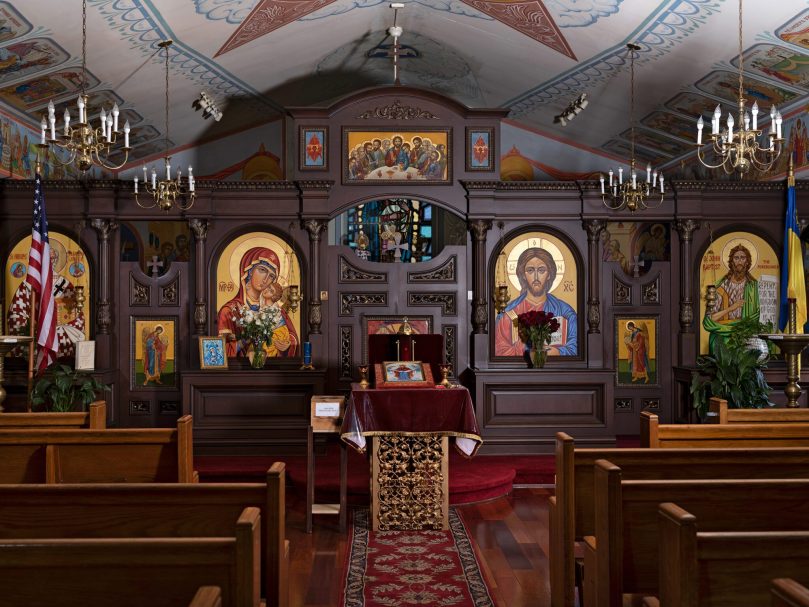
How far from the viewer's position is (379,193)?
9.73 m

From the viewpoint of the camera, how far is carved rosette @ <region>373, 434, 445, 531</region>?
6.50 metres

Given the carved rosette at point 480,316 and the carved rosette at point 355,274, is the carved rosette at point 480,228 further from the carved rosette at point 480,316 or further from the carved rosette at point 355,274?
the carved rosette at point 355,274

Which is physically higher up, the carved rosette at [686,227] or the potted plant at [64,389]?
the carved rosette at [686,227]

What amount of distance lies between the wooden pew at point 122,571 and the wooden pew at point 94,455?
2.57 metres

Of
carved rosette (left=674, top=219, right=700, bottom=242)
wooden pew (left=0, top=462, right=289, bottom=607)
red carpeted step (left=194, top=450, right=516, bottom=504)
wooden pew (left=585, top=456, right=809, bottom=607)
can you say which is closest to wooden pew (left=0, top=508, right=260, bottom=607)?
wooden pew (left=0, top=462, right=289, bottom=607)

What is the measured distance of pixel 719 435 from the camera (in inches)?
200

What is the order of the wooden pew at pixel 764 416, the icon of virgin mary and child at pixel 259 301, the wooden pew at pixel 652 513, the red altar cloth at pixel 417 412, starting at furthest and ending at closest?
the icon of virgin mary and child at pixel 259 301, the red altar cloth at pixel 417 412, the wooden pew at pixel 764 416, the wooden pew at pixel 652 513

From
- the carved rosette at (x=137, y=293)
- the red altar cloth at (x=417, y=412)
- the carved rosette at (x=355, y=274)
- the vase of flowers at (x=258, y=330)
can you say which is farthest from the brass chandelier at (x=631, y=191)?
the carved rosette at (x=137, y=293)

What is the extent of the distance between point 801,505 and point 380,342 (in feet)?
14.4

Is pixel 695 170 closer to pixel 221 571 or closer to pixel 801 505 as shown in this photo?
pixel 801 505

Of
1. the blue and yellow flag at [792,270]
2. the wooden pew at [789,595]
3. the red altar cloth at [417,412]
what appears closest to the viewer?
the wooden pew at [789,595]

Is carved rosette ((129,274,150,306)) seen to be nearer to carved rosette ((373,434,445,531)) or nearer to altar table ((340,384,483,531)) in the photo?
altar table ((340,384,483,531))

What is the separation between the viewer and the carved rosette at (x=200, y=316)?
32.4ft

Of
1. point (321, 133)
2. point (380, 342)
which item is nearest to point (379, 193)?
point (321, 133)
